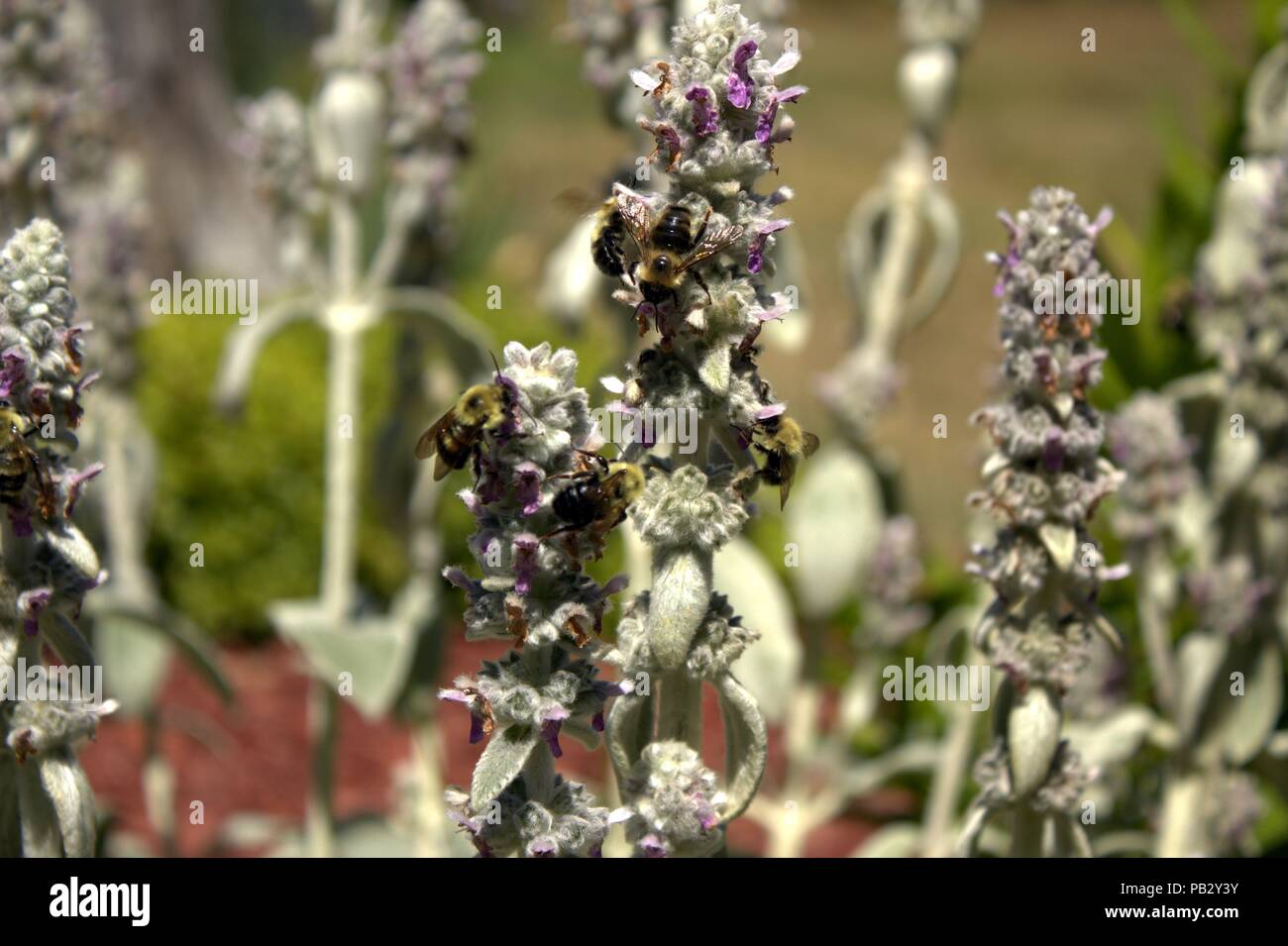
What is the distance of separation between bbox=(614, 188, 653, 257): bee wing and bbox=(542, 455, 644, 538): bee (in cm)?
30

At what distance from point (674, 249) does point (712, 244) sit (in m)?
0.06

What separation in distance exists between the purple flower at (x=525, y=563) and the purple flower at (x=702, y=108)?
568 mm

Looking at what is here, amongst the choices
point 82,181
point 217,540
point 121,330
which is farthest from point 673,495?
point 217,540

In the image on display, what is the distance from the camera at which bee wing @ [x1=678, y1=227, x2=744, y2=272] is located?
1931 millimetres

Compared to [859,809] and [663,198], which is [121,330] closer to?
[663,198]

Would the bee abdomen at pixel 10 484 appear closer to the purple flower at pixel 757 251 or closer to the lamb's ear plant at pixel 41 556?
the lamb's ear plant at pixel 41 556

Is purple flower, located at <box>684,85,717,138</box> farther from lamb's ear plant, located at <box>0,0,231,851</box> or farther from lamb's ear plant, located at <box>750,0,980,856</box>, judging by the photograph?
lamb's ear plant, located at <box>750,0,980,856</box>

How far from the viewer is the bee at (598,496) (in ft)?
6.05

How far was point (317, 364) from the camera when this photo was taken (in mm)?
8977

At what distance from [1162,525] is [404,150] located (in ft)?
7.32

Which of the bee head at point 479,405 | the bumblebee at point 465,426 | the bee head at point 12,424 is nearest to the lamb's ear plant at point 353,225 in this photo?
the bumblebee at point 465,426

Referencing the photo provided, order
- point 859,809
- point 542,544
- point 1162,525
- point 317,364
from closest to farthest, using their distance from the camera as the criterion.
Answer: point 542,544 → point 1162,525 → point 859,809 → point 317,364

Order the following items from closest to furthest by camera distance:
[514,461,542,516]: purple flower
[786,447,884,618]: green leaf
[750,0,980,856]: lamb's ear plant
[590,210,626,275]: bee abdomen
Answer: [514,461,542,516]: purple flower < [590,210,626,275]: bee abdomen < [750,0,980,856]: lamb's ear plant < [786,447,884,618]: green leaf

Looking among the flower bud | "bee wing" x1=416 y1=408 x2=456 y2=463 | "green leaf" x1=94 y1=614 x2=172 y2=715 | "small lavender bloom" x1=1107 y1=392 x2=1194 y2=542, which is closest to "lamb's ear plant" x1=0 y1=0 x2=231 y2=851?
"green leaf" x1=94 y1=614 x2=172 y2=715
